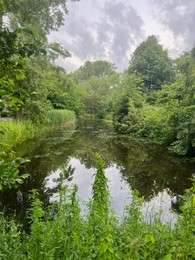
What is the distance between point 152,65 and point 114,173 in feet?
84.0

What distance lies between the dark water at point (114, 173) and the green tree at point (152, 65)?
62.3 ft

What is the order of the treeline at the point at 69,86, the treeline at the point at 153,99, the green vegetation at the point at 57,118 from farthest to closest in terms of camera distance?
the green vegetation at the point at 57,118 < the treeline at the point at 153,99 < the treeline at the point at 69,86

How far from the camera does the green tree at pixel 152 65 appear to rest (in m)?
28.7

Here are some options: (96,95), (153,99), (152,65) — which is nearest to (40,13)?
(153,99)

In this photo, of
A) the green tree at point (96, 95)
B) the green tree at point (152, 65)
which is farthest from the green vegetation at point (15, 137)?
the green tree at point (96, 95)

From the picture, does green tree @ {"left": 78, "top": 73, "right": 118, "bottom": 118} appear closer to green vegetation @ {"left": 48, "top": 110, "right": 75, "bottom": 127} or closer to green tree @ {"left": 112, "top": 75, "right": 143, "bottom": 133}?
green tree @ {"left": 112, "top": 75, "right": 143, "bottom": 133}

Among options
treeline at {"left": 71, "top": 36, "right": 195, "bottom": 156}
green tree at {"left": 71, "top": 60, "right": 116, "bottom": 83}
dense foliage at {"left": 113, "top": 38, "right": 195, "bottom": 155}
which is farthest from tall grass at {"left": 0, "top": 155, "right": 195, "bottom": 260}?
green tree at {"left": 71, "top": 60, "right": 116, "bottom": 83}

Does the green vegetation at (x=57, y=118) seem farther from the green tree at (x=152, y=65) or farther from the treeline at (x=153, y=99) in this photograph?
the green tree at (x=152, y=65)

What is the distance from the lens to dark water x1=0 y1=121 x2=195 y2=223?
4.82m

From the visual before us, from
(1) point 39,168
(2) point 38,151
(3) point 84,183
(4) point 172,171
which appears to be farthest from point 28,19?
(4) point 172,171

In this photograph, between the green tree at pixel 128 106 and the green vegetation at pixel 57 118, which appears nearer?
the green vegetation at pixel 57 118

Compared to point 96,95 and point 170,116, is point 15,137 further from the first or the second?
point 96,95

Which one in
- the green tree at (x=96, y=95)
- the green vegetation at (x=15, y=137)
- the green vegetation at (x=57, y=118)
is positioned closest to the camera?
the green vegetation at (x=15, y=137)

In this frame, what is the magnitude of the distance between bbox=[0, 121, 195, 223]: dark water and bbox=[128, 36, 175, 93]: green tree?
1899cm
